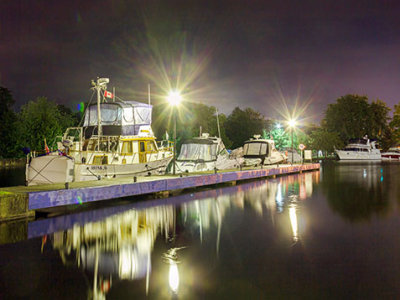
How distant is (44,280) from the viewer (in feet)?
22.6

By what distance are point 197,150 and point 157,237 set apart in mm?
20047

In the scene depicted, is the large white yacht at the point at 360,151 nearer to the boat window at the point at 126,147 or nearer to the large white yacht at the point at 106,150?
the large white yacht at the point at 106,150

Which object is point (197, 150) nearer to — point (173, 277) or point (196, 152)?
point (196, 152)

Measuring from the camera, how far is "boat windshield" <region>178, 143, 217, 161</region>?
98.4 feet

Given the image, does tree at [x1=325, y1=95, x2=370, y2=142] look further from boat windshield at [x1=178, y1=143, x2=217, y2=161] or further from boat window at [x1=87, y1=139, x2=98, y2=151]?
boat window at [x1=87, y1=139, x2=98, y2=151]

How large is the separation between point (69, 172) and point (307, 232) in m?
12.6

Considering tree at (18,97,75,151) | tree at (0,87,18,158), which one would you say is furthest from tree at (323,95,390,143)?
tree at (0,87,18,158)

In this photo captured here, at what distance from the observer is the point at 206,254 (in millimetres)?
8539

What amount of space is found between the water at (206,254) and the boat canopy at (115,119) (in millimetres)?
12735

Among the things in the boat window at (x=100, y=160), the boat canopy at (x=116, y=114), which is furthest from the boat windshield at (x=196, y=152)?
the boat window at (x=100, y=160)

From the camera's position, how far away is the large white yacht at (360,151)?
89.6 m

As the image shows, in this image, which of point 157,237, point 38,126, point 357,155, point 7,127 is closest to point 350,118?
point 357,155

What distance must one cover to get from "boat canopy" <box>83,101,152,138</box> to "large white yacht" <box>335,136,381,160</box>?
7175 centimetres

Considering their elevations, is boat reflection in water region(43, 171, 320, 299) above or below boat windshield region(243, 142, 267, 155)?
below
